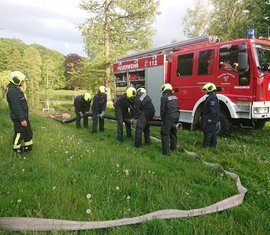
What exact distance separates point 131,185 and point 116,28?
22.7 m

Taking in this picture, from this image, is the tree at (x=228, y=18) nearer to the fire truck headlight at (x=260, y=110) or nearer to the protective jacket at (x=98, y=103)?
the protective jacket at (x=98, y=103)

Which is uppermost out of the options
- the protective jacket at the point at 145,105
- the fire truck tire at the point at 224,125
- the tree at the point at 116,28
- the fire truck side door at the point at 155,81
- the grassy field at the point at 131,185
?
the tree at the point at 116,28

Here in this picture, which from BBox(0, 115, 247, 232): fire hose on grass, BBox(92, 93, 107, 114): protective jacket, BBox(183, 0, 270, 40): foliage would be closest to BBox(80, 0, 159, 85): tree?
BBox(183, 0, 270, 40): foliage

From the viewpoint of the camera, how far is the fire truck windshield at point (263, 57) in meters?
9.07

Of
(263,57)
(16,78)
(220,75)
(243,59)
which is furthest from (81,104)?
(263,57)

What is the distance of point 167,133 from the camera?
745 cm

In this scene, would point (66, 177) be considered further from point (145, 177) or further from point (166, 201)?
point (166, 201)

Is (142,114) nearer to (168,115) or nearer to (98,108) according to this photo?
(168,115)

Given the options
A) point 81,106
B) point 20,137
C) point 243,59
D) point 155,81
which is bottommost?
point 20,137

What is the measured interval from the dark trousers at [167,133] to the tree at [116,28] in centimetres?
1783

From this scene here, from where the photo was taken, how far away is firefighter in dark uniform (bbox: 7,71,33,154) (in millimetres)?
6719

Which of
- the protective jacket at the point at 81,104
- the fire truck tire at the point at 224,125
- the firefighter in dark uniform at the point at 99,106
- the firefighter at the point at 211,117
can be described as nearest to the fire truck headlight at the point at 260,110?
the fire truck tire at the point at 224,125

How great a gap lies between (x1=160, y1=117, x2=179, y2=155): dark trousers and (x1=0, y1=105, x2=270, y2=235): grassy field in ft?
0.81

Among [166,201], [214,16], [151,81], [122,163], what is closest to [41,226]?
[166,201]
